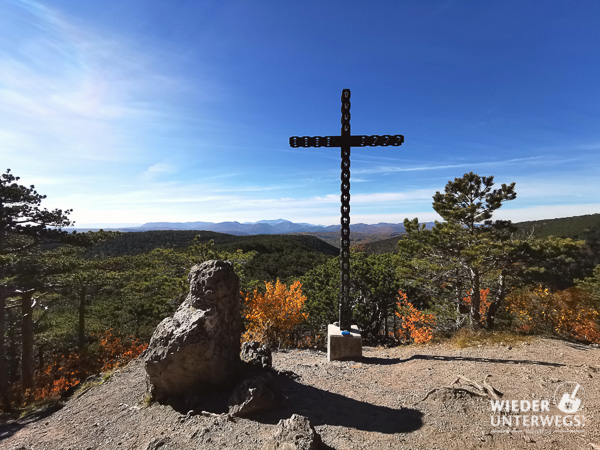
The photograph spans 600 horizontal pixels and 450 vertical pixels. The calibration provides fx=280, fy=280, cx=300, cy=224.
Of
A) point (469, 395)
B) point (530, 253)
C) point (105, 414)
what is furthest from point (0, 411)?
point (530, 253)

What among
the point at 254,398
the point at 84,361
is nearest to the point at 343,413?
the point at 254,398

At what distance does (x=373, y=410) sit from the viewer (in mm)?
5270

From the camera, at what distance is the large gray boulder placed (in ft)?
18.0

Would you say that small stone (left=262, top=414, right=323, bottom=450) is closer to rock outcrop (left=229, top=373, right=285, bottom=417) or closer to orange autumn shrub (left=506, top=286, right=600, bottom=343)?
rock outcrop (left=229, top=373, right=285, bottom=417)


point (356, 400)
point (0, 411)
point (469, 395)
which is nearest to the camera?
point (469, 395)

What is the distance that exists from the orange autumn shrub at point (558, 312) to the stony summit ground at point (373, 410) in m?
4.80

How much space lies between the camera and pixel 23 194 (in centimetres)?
1134

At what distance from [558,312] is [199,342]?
1556cm

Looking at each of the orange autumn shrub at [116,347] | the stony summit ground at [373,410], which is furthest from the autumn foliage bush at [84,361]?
the stony summit ground at [373,410]

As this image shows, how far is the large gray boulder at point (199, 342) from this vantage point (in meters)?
5.50

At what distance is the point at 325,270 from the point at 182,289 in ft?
31.0

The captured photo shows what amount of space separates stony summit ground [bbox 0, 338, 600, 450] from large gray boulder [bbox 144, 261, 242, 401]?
16.8 inches

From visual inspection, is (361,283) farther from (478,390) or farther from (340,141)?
(478,390)

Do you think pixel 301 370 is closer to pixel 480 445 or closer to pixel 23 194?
pixel 480 445
